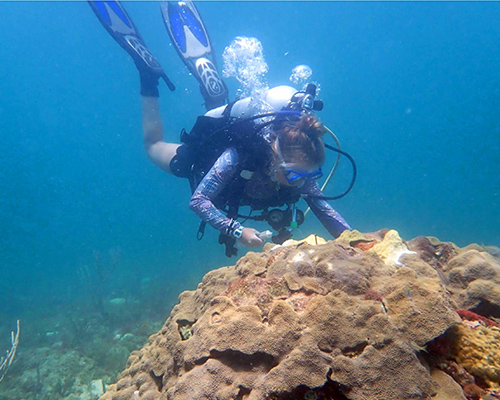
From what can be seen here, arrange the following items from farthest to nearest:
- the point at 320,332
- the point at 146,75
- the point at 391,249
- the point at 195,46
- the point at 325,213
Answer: the point at 195,46
the point at 146,75
the point at 325,213
the point at 391,249
the point at 320,332

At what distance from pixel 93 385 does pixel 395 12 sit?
238ft

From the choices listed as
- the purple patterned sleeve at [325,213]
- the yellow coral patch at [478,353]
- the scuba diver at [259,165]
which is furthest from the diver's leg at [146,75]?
the yellow coral patch at [478,353]

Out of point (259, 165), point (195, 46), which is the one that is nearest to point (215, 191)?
point (259, 165)

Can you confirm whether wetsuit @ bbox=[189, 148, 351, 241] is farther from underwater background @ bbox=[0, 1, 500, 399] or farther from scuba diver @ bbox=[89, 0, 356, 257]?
underwater background @ bbox=[0, 1, 500, 399]

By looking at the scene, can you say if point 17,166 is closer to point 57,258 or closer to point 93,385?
point 57,258

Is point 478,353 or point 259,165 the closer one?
point 478,353

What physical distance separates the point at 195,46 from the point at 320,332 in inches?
363

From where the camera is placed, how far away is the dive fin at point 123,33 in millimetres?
7652

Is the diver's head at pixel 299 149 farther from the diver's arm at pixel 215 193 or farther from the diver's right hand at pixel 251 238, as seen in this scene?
the diver's right hand at pixel 251 238

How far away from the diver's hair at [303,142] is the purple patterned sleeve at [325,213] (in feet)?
3.43

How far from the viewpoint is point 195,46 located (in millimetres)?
8719

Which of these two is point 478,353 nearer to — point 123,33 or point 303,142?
point 303,142

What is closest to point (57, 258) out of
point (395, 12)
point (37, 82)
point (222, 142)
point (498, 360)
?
point (222, 142)

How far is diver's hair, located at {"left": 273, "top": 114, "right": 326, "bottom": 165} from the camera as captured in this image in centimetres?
342
